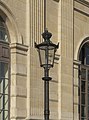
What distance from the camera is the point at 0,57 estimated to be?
654 inches

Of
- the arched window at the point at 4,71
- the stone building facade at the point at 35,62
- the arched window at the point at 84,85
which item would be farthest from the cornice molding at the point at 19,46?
the arched window at the point at 84,85

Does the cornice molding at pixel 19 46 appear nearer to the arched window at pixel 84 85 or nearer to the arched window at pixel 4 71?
the arched window at pixel 4 71

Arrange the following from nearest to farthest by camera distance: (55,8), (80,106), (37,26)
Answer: (37,26) → (55,8) → (80,106)

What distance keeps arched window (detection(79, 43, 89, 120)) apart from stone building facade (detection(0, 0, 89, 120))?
0.08 metres

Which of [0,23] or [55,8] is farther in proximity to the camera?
[55,8]

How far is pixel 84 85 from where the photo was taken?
22062 mm

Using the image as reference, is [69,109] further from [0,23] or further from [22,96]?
[0,23]

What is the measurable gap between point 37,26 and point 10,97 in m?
2.86

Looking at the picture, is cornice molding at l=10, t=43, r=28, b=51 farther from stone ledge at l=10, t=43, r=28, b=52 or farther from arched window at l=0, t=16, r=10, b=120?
arched window at l=0, t=16, r=10, b=120

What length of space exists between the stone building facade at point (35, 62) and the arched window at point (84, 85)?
0.28 ft

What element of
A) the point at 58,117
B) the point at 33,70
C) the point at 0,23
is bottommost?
the point at 58,117

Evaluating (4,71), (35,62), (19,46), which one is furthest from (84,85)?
(4,71)

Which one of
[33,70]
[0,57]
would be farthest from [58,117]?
[0,57]

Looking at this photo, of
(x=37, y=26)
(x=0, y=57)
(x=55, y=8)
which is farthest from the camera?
(x=55, y=8)
